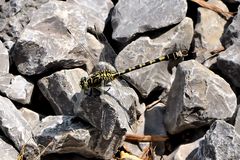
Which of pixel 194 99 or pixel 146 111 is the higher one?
pixel 194 99

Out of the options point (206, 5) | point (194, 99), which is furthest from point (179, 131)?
point (206, 5)

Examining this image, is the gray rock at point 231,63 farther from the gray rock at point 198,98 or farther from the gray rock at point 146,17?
the gray rock at point 146,17

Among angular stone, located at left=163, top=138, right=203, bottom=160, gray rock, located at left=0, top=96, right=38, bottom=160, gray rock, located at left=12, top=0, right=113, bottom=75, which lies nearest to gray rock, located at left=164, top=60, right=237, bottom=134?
angular stone, located at left=163, top=138, right=203, bottom=160

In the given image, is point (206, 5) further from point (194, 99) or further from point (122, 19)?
point (194, 99)

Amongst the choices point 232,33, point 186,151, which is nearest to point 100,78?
point 186,151

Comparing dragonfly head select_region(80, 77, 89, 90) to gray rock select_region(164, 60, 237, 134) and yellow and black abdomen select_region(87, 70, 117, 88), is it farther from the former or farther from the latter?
gray rock select_region(164, 60, 237, 134)

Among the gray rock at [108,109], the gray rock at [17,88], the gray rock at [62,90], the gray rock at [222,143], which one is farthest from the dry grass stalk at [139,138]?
the gray rock at [17,88]
